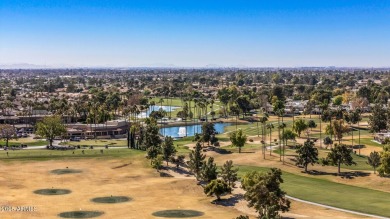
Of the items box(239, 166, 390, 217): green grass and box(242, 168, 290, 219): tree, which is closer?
box(242, 168, 290, 219): tree

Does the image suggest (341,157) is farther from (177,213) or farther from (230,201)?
(177,213)

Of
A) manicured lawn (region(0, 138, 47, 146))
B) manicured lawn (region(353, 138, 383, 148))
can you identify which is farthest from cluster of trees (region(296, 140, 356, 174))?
manicured lawn (region(0, 138, 47, 146))

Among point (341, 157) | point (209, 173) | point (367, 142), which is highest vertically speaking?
point (341, 157)

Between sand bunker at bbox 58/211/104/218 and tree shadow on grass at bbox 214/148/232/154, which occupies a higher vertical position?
tree shadow on grass at bbox 214/148/232/154

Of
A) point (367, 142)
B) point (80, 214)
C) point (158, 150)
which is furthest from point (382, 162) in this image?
point (80, 214)

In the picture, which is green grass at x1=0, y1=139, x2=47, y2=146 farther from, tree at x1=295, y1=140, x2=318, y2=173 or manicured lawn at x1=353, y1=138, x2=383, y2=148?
manicured lawn at x1=353, y1=138, x2=383, y2=148

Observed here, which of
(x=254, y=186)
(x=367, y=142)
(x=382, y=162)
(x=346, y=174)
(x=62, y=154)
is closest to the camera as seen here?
(x=254, y=186)

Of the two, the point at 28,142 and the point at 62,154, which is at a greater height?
the point at 28,142
